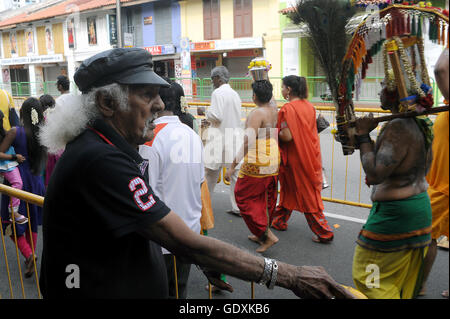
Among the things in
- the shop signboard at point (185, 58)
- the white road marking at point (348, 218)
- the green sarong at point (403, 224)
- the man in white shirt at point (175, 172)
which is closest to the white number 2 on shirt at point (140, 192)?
the man in white shirt at point (175, 172)

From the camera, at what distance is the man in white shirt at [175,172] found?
8.36 ft

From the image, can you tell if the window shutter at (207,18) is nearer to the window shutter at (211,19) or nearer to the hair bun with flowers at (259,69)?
the window shutter at (211,19)

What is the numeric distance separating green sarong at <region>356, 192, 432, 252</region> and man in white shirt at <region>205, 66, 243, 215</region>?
3049mm

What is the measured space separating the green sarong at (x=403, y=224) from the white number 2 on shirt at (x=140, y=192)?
5.31 feet

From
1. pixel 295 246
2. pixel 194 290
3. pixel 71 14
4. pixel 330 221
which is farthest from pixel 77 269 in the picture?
pixel 71 14

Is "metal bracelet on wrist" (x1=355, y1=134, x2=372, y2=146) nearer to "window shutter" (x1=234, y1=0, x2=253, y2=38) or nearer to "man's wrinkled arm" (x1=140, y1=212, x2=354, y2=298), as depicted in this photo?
"man's wrinkled arm" (x1=140, y1=212, x2=354, y2=298)

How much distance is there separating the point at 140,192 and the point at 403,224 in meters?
1.71

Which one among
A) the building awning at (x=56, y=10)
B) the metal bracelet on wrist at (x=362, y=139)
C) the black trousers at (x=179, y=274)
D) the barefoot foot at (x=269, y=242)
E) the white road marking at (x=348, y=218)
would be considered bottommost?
the white road marking at (x=348, y=218)

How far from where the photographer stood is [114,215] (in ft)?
4.50

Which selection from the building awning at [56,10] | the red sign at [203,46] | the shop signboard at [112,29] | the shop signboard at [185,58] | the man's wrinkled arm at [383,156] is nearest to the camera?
the man's wrinkled arm at [383,156]

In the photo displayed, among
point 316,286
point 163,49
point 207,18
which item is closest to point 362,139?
point 316,286

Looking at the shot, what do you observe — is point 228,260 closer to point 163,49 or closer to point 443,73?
point 443,73

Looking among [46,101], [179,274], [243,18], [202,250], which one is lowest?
[179,274]

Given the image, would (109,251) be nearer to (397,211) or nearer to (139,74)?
(139,74)
